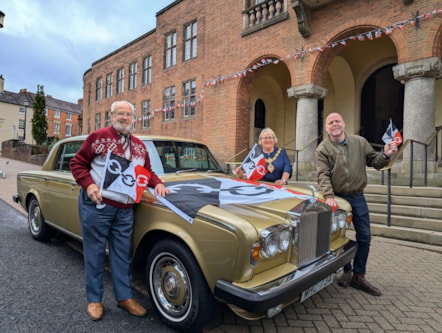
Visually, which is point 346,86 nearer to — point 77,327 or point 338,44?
point 338,44

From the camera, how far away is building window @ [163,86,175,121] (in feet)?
57.6

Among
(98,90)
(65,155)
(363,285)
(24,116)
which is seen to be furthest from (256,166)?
(24,116)

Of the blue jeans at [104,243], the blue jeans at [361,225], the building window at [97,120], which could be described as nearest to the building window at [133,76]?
the building window at [97,120]

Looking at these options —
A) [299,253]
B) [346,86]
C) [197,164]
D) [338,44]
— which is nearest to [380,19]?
[338,44]

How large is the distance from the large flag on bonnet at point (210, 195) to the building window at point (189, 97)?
13.1m

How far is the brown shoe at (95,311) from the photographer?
104 inches

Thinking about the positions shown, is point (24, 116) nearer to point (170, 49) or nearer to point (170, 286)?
point (170, 49)

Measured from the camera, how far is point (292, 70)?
10.4 meters

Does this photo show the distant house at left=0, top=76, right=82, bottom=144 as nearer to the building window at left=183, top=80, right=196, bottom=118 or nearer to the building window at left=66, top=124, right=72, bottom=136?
the building window at left=66, top=124, right=72, bottom=136

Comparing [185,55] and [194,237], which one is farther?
[185,55]

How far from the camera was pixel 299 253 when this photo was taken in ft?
8.05

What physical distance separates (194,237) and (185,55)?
16301 millimetres

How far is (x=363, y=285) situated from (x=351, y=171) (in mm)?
1328

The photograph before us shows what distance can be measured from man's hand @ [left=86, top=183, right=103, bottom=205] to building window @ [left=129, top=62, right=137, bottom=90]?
20.0 m
